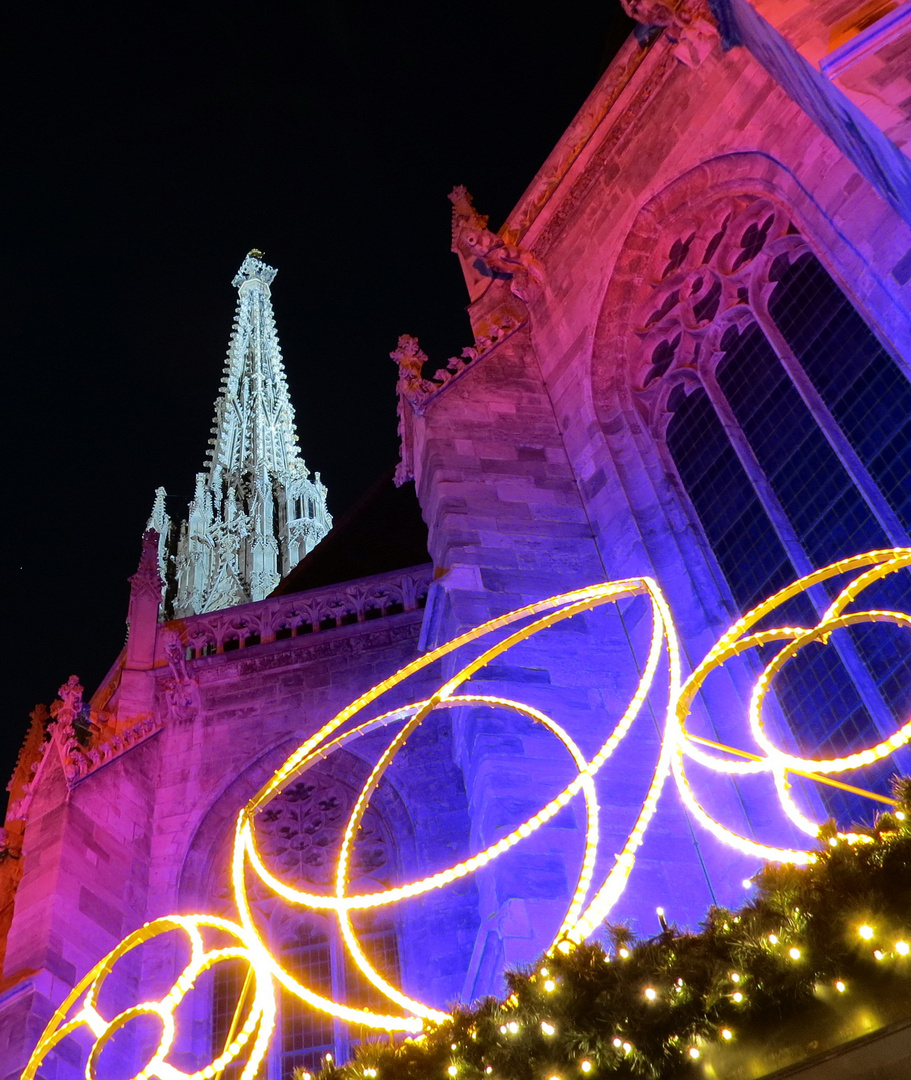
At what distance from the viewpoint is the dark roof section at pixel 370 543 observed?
57.0ft

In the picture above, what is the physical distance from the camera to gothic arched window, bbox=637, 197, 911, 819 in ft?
27.8

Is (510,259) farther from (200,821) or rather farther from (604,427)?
(200,821)

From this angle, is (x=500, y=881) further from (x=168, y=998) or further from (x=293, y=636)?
(x=293, y=636)

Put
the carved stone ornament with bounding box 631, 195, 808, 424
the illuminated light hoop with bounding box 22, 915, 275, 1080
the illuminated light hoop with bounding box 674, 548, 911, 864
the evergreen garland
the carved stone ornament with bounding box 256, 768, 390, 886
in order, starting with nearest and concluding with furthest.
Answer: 1. the evergreen garland
2. the illuminated light hoop with bounding box 674, 548, 911, 864
3. the illuminated light hoop with bounding box 22, 915, 275, 1080
4. the carved stone ornament with bounding box 631, 195, 808, 424
5. the carved stone ornament with bounding box 256, 768, 390, 886

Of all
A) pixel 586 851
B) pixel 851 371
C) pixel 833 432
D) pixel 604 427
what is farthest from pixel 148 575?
pixel 586 851

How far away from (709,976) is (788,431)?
19.9ft

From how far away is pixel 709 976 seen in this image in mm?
4789

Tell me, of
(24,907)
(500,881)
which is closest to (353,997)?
(24,907)

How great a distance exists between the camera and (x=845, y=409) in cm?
936

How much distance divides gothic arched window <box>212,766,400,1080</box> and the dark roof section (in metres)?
4.26

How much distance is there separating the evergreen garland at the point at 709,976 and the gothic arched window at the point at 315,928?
5.33m

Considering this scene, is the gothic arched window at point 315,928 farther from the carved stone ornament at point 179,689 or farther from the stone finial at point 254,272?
the stone finial at point 254,272

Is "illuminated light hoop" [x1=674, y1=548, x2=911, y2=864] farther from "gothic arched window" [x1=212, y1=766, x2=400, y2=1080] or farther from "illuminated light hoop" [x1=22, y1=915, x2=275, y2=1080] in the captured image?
"gothic arched window" [x1=212, y1=766, x2=400, y2=1080]

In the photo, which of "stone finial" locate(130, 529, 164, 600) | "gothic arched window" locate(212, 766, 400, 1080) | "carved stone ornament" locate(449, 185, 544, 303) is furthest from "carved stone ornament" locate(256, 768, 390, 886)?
"carved stone ornament" locate(449, 185, 544, 303)
